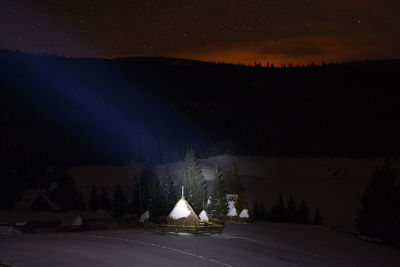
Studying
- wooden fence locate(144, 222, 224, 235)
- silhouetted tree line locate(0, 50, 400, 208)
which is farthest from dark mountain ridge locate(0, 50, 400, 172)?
wooden fence locate(144, 222, 224, 235)

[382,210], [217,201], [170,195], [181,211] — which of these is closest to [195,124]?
[217,201]

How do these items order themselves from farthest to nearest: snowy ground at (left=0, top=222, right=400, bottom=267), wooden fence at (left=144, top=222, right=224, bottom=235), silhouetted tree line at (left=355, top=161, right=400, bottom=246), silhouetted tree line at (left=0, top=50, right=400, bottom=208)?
silhouetted tree line at (left=0, top=50, right=400, bottom=208), silhouetted tree line at (left=355, top=161, right=400, bottom=246), wooden fence at (left=144, top=222, right=224, bottom=235), snowy ground at (left=0, top=222, right=400, bottom=267)

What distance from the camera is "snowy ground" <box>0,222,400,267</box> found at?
94.4ft

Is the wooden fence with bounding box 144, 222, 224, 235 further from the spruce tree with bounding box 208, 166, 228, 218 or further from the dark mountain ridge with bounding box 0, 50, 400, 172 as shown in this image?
the dark mountain ridge with bounding box 0, 50, 400, 172

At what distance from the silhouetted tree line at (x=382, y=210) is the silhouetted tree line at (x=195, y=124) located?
43472mm

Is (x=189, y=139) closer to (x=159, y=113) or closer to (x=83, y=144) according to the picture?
(x=83, y=144)

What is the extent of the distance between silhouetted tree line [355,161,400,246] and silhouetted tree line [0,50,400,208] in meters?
43.5

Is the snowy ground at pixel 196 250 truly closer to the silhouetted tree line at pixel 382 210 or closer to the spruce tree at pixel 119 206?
the silhouetted tree line at pixel 382 210

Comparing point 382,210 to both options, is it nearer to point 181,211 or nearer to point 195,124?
point 181,211

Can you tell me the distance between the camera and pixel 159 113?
547 feet

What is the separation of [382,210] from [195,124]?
10215 centimetres

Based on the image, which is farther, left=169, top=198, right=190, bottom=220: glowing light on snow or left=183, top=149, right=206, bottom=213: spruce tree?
left=183, top=149, right=206, bottom=213: spruce tree

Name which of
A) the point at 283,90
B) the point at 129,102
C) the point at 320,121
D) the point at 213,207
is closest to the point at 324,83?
the point at 283,90

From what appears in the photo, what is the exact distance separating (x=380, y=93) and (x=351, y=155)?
5828 cm
